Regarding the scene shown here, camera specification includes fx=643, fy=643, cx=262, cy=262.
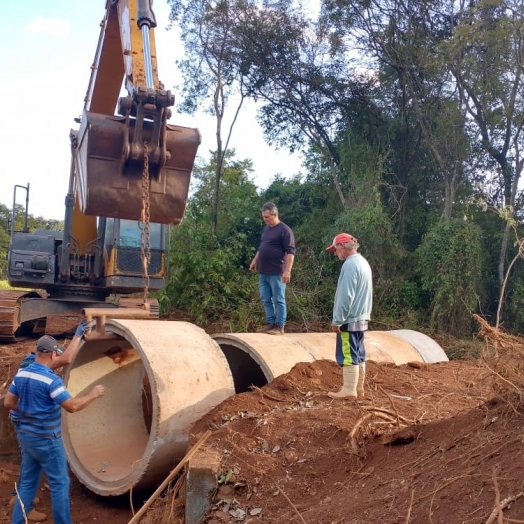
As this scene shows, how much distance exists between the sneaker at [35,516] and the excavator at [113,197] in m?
2.02

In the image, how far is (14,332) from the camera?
37.5 feet

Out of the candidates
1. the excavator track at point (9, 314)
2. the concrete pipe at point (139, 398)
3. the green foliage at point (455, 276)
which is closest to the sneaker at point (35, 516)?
the concrete pipe at point (139, 398)

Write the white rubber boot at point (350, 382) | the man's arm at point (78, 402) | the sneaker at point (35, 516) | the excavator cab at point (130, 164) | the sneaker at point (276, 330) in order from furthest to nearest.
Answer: the sneaker at point (276, 330)
the excavator cab at point (130, 164)
the white rubber boot at point (350, 382)
the sneaker at point (35, 516)
the man's arm at point (78, 402)

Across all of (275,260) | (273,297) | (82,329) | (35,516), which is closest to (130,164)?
(82,329)

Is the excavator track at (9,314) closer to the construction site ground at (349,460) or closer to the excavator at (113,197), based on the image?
the excavator at (113,197)

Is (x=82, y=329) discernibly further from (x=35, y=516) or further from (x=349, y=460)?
(x=349, y=460)

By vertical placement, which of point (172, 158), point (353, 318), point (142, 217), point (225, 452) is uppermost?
point (172, 158)

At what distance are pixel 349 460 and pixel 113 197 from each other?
11.7 ft

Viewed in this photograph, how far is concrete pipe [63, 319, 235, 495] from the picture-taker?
17.6ft

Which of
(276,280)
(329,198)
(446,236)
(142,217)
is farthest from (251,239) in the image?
(142,217)

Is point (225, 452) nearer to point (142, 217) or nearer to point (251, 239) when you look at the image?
point (142, 217)

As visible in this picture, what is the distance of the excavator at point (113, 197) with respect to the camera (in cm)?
643

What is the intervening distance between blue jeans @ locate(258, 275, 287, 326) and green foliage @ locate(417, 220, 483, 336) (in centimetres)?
780

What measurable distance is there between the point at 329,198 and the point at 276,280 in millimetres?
11806
